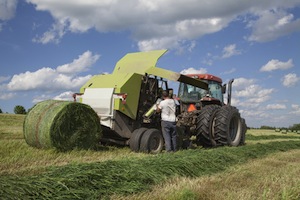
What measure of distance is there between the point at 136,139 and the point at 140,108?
3.29 feet

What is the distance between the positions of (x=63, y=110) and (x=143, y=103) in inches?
95.2

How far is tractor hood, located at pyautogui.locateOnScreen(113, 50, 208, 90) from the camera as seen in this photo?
8852mm

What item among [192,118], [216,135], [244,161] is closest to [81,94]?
[192,118]

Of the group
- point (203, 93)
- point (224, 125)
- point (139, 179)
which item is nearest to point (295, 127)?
point (203, 93)

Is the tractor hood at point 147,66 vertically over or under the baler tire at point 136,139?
over

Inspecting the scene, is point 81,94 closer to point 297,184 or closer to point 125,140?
point 125,140

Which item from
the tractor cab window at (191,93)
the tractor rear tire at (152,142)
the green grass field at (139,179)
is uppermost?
the tractor cab window at (191,93)

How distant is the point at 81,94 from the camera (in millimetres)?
9188

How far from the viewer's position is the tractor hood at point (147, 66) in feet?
29.0

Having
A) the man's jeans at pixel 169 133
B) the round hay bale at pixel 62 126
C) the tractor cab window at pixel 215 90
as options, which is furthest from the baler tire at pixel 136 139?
the tractor cab window at pixel 215 90

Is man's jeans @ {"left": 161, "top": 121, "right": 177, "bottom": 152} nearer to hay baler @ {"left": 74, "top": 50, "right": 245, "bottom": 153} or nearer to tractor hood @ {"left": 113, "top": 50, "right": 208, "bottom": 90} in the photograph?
hay baler @ {"left": 74, "top": 50, "right": 245, "bottom": 153}

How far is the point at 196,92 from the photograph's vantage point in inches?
440

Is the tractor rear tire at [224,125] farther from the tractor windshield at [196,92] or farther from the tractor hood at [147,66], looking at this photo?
the tractor windshield at [196,92]

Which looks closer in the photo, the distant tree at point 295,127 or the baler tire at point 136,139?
the baler tire at point 136,139
